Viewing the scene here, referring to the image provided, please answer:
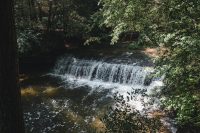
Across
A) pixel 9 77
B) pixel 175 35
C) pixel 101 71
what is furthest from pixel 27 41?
pixel 9 77

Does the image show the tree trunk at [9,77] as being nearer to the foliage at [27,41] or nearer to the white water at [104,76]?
the white water at [104,76]

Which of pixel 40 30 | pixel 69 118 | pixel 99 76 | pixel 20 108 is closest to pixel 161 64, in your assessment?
pixel 20 108

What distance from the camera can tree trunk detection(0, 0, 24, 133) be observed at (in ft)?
10.2

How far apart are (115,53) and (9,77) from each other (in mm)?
15213

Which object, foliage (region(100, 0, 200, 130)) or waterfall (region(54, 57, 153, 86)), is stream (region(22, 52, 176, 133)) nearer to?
waterfall (region(54, 57, 153, 86))

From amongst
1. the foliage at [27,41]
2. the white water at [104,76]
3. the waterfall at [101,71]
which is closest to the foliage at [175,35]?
the white water at [104,76]

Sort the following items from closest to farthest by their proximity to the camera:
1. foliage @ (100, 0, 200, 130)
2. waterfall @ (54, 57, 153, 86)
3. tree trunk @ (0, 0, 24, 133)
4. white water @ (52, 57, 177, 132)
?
tree trunk @ (0, 0, 24, 133), foliage @ (100, 0, 200, 130), white water @ (52, 57, 177, 132), waterfall @ (54, 57, 153, 86)

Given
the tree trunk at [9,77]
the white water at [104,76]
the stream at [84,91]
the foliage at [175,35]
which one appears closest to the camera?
the tree trunk at [9,77]

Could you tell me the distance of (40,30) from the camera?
65.1 ft

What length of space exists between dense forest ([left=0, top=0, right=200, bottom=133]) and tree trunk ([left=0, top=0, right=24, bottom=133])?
10 mm

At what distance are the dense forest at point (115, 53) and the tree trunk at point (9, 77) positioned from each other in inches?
0.4

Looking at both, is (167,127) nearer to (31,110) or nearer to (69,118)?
(69,118)

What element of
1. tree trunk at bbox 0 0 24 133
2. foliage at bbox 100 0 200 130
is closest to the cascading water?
foliage at bbox 100 0 200 130

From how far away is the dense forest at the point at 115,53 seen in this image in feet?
18.6
